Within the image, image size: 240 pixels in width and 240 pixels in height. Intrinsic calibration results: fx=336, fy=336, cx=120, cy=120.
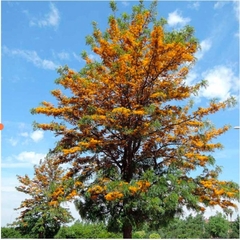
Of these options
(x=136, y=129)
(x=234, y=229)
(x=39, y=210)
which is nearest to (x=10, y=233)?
(x=39, y=210)

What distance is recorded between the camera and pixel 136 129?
8555mm

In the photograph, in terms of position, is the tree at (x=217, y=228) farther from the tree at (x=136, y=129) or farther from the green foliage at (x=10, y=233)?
the tree at (x=136, y=129)

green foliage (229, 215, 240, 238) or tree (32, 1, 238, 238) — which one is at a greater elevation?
tree (32, 1, 238, 238)

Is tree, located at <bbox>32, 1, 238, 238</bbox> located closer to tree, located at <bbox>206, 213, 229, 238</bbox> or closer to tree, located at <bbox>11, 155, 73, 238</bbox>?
tree, located at <bbox>11, 155, 73, 238</bbox>

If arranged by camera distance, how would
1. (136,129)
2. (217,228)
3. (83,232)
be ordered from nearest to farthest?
(136,129) < (83,232) < (217,228)

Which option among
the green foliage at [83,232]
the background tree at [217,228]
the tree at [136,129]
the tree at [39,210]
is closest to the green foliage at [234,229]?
the background tree at [217,228]

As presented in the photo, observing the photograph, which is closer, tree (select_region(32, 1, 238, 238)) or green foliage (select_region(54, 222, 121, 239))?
tree (select_region(32, 1, 238, 238))

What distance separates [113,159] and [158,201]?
2.11 metres

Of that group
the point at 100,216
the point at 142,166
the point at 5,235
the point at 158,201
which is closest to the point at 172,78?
the point at 142,166

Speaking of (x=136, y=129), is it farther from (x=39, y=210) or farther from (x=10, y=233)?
(x=10, y=233)

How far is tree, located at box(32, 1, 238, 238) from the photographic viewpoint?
847 cm

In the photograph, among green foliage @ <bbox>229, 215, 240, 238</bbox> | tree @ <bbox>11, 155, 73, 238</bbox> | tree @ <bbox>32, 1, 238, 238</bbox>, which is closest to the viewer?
tree @ <bbox>32, 1, 238, 238</bbox>

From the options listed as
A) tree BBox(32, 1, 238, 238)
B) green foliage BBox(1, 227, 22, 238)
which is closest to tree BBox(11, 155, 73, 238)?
green foliage BBox(1, 227, 22, 238)

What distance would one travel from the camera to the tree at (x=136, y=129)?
8.47 metres
